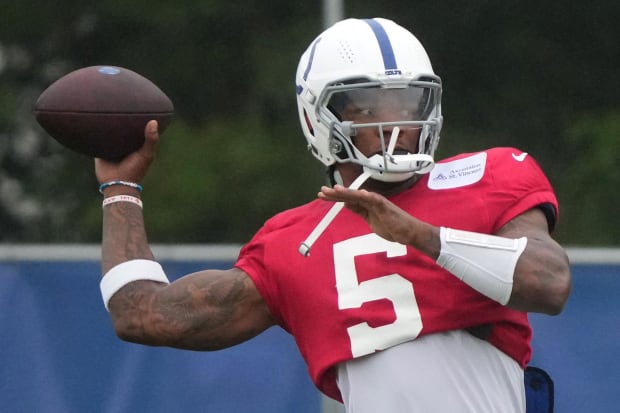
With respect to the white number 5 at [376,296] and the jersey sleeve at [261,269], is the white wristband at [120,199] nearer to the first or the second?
the jersey sleeve at [261,269]

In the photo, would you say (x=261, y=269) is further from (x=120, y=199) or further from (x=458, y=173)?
(x=458, y=173)

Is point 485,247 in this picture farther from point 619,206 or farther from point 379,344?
point 619,206

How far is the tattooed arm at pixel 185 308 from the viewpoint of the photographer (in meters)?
3.39

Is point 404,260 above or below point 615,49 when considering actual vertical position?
above

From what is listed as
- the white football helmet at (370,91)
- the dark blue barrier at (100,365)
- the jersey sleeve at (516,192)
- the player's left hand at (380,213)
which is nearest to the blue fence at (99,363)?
the dark blue barrier at (100,365)

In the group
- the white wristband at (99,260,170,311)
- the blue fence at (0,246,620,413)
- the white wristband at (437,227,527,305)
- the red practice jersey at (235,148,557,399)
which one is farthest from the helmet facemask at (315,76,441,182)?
the blue fence at (0,246,620,413)

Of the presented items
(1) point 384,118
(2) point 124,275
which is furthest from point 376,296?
(2) point 124,275

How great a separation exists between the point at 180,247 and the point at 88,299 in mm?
305

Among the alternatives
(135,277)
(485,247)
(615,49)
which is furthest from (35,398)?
(615,49)

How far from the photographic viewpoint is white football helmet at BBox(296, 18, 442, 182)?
3199mm

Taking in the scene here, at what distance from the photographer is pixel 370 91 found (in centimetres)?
328

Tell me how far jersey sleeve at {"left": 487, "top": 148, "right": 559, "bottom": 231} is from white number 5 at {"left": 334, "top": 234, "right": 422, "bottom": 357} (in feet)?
0.75

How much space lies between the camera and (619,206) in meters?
5.05

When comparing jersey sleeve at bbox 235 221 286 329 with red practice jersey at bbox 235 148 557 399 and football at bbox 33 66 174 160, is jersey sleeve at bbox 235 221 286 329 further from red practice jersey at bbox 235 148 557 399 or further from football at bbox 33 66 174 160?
football at bbox 33 66 174 160
